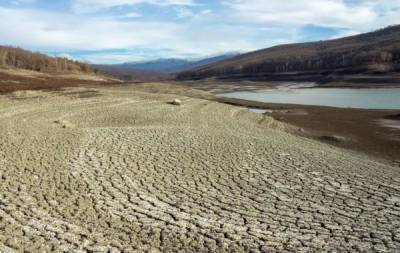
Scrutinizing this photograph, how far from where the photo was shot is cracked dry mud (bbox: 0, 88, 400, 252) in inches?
343

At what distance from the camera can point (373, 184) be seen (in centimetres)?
1299

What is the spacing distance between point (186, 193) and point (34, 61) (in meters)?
113

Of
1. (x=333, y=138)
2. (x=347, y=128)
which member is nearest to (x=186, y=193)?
(x=333, y=138)

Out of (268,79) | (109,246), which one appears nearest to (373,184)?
(109,246)

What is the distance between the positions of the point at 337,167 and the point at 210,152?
15.4ft

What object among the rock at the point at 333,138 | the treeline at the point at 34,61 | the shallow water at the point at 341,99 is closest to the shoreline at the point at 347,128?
the rock at the point at 333,138

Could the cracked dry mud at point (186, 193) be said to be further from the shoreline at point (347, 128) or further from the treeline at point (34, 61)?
the treeline at point (34, 61)

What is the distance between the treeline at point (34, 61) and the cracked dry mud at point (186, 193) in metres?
95.3

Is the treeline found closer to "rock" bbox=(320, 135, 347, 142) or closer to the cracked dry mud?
"rock" bbox=(320, 135, 347, 142)

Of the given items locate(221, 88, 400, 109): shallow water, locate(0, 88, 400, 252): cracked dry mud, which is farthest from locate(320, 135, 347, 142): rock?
locate(221, 88, 400, 109): shallow water

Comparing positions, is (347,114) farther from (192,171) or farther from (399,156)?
(192,171)

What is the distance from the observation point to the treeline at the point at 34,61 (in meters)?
110

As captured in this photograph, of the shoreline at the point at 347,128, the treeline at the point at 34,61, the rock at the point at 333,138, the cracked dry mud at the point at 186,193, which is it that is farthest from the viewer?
the treeline at the point at 34,61

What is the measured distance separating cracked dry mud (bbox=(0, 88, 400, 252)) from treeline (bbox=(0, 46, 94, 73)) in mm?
95335
